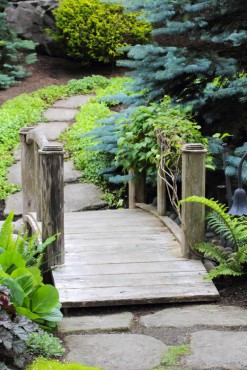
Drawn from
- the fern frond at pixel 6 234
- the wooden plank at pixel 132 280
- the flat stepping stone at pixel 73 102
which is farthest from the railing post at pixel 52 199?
the flat stepping stone at pixel 73 102

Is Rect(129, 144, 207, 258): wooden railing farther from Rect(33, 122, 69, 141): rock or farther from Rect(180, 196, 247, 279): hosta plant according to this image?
Rect(33, 122, 69, 141): rock

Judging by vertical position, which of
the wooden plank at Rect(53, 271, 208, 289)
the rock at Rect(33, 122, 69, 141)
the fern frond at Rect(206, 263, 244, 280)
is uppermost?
the rock at Rect(33, 122, 69, 141)

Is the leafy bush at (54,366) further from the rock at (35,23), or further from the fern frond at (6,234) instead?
the rock at (35,23)

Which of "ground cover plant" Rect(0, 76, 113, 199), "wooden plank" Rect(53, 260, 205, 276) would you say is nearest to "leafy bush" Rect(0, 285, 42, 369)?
"wooden plank" Rect(53, 260, 205, 276)

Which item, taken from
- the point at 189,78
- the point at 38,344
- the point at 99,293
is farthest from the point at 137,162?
the point at 38,344

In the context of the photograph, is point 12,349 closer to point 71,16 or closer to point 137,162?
point 137,162

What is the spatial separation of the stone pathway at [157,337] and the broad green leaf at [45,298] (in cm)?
22

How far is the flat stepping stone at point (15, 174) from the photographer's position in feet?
29.2

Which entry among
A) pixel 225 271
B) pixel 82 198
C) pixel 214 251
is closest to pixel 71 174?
pixel 82 198

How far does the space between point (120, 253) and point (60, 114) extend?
19.5ft

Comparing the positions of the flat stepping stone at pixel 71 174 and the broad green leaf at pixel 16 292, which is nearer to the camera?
the broad green leaf at pixel 16 292

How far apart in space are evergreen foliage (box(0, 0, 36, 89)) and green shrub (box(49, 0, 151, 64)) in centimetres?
82

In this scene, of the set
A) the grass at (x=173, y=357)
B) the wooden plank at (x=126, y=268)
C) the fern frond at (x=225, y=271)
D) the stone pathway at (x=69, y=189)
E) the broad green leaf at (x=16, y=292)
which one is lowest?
the grass at (x=173, y=357)

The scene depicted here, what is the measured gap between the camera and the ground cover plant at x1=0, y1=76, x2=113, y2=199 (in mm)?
9375
